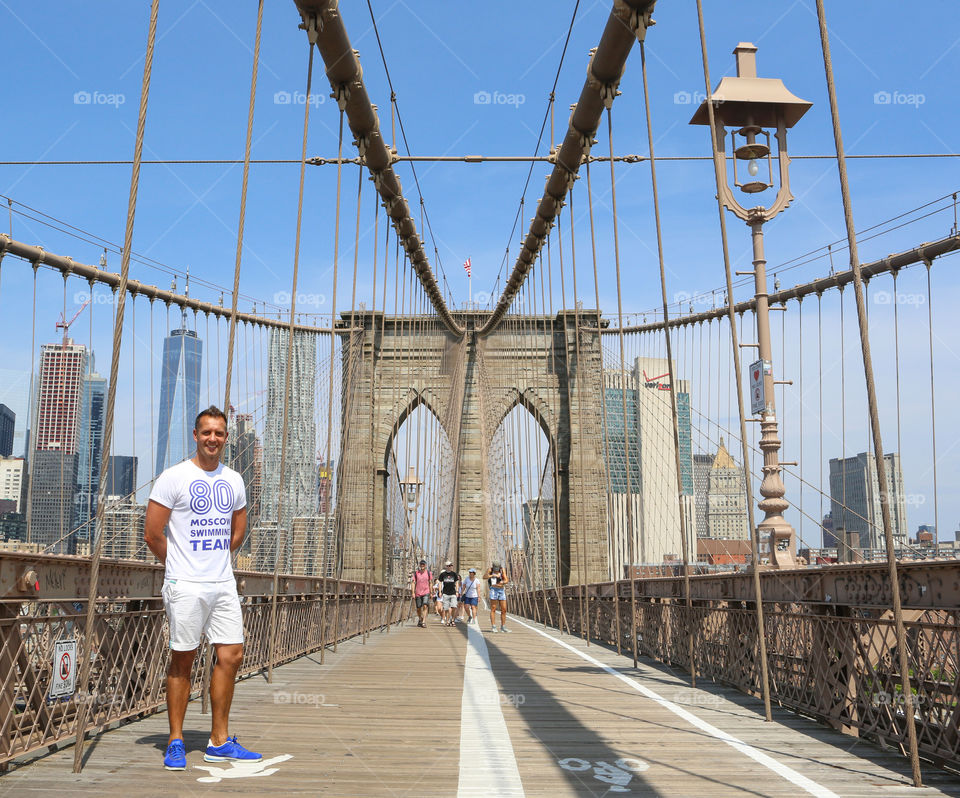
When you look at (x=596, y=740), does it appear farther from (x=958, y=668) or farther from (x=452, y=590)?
(x=452, y=590)

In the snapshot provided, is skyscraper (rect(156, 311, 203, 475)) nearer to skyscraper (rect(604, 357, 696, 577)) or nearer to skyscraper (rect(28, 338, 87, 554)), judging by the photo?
skyscraper (rect(28, 338, 87, 554))

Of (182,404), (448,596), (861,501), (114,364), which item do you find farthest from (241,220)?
(182,404)

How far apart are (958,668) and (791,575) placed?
193 centimetres

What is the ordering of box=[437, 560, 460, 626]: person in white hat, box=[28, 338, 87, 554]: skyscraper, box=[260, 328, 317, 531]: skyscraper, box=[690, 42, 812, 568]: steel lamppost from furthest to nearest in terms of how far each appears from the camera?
box=[260, 328, 317, 531]: skyscraper
box=[28, 338, 87, 554]: skyscraper
box=[437, 560, 460, 626]: person in white hat
box=[690, 42, 812, 568]: steel lamppost

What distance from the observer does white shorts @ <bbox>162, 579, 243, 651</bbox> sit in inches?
129

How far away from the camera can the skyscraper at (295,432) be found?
2514cm

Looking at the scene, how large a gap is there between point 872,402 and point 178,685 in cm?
271

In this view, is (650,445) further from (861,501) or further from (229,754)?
(229,754)

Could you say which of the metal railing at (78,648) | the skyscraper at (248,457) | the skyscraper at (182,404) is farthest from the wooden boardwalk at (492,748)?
the skyscraper at (248,457)

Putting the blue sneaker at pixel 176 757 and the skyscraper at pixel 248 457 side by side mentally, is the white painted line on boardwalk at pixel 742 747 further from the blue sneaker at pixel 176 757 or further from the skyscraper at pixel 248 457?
the skyscraper at pixel 248 457

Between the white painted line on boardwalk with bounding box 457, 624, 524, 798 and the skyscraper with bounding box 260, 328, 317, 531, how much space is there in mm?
18867

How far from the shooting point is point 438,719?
4.39 meters

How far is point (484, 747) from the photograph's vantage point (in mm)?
3652

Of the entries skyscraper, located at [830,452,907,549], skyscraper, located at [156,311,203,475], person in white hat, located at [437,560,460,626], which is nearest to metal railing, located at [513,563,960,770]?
skyscraper, located at [156,311,203,475]
